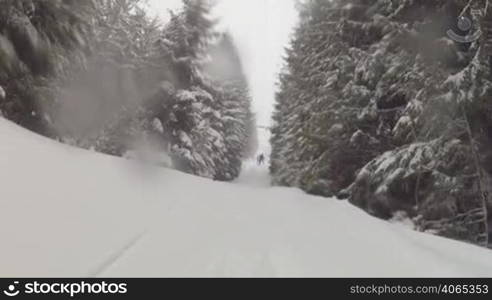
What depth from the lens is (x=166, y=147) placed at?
19359 millimetres

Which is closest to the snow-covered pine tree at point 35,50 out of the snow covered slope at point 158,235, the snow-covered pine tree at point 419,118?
the snow covered slope at point 158,235

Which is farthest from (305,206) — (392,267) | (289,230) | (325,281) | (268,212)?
(325,281)

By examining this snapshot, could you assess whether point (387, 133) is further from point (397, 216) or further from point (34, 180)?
point (34, 180)

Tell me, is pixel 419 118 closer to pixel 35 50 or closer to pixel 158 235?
pixel 158 235

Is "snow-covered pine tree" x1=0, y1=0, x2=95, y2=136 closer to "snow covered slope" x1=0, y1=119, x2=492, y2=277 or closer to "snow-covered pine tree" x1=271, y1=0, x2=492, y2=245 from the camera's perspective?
"snow covered slope" x1=0, y1=119, x2=492, y2=277

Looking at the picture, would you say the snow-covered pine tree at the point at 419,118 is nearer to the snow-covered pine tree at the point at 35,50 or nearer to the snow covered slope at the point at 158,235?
the snow covered slope at the point at 158,235

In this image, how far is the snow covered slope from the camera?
426cm

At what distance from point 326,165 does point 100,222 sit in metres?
9.72

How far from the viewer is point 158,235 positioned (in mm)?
5559

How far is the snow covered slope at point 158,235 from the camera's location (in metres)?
4.26

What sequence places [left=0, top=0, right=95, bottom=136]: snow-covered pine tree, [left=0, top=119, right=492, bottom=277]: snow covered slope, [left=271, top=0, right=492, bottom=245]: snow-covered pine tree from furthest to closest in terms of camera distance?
[left=0, top=0, right=95, bottom=136]: snow-covered pine tree
[left=271, top=0, right=492, bottom=245]: snow-covered pine tree
[left=0, top=119, right=492, bottom=277]: snow covered slope

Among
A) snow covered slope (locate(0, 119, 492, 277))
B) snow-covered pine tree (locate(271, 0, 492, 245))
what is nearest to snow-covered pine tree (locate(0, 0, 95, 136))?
snow covered slope (locate(0, 119, 492, 277))

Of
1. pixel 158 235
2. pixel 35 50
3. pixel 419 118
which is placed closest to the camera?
pixel 158 235

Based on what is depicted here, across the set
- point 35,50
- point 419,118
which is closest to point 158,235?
point 419,118
